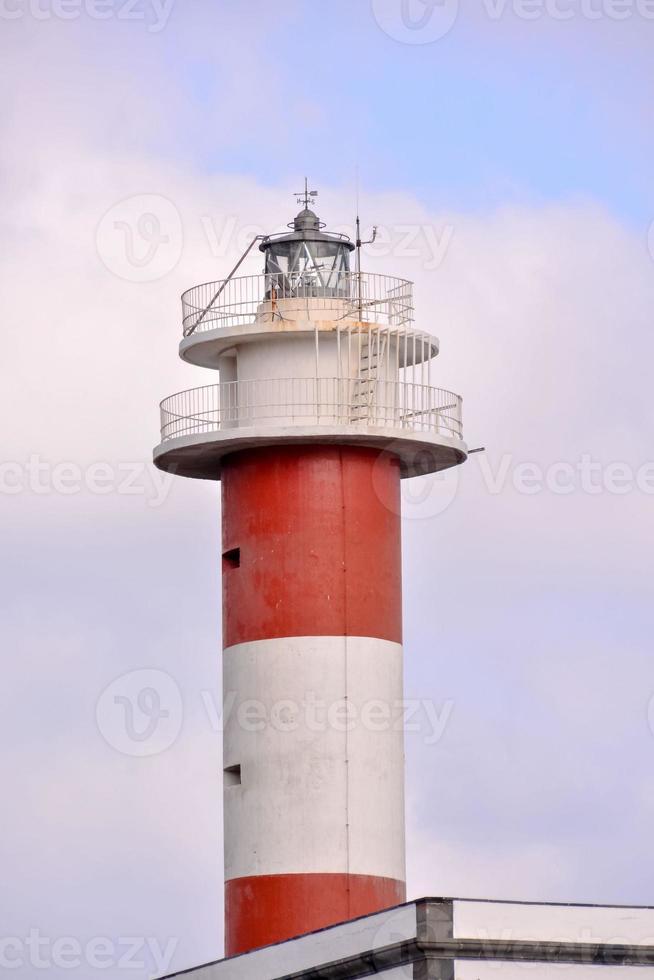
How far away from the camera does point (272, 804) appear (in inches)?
1388

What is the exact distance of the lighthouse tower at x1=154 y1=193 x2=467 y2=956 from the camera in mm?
35188

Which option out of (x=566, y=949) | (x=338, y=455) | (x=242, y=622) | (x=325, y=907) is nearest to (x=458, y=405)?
(x=338, y=455)

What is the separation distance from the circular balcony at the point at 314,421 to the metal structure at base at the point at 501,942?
855 centimetres

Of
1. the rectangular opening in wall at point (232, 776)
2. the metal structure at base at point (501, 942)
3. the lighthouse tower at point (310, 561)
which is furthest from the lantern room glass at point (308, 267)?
the metal structure at base at point (501, 942)

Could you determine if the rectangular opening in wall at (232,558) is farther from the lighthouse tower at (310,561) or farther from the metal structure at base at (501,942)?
the metal structure at base at (501,942)

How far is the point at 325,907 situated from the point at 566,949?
21.9ft

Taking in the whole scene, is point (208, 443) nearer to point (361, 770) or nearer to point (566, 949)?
point (361, 770)

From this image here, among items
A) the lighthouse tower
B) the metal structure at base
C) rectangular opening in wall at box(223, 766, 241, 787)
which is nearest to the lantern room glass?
the lighthouse tower

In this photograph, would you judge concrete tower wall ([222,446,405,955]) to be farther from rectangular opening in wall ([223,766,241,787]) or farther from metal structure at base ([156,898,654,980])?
metal structure at base ([156,898,654,980])

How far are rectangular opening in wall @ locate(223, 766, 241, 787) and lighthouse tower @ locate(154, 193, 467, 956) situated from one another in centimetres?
4

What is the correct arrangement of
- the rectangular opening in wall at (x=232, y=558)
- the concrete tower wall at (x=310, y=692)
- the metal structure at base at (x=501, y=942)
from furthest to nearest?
1. the rectangular opening in wall at (x=232, y=558)
2. the concrete tower wall at (x=310, y=692)
3. the metal structure at base at (x=501, y=942)

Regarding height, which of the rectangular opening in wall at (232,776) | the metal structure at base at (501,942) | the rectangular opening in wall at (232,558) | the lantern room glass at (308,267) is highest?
the lantern room glass at (308,267)

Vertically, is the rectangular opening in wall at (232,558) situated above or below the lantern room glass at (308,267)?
below

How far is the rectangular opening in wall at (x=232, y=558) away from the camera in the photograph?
36.7 metres
